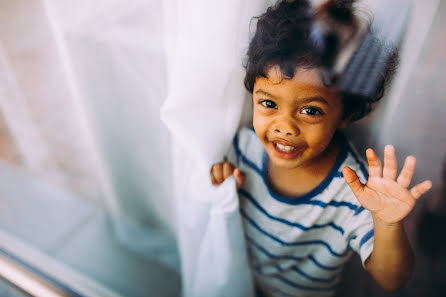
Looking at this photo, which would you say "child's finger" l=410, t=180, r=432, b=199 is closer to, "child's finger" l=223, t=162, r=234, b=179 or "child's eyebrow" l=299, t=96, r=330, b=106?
"child's eyebrow" l=299, t=96, r=330, b=106

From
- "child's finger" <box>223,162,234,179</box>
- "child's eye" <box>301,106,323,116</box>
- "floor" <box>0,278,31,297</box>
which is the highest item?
"child's eye" <box>301,106,323,116</box>

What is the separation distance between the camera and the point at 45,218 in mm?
1263

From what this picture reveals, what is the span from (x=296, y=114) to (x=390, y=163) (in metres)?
0.15

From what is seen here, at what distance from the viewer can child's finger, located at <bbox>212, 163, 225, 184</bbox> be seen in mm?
656

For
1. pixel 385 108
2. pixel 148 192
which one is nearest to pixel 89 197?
pixel 148 192

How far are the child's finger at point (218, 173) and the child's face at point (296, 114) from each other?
15cm

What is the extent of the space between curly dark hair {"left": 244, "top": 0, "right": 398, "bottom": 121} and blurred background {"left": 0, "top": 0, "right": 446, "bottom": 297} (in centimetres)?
6

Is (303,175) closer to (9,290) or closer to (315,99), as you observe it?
(315,99)

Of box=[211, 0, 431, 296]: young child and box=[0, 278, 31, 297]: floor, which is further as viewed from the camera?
box=[0, 278, 31, 297]: floor

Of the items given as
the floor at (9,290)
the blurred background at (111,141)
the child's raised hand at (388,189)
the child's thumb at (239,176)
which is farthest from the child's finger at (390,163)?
the floor at (9,290)

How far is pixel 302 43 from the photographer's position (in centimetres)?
43

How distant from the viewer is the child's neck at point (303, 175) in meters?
0.57

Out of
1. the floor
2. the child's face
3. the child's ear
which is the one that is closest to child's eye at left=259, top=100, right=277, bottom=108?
the child's face

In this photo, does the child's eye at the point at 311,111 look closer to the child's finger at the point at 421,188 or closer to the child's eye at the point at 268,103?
the child's eye at the point at 268,103
